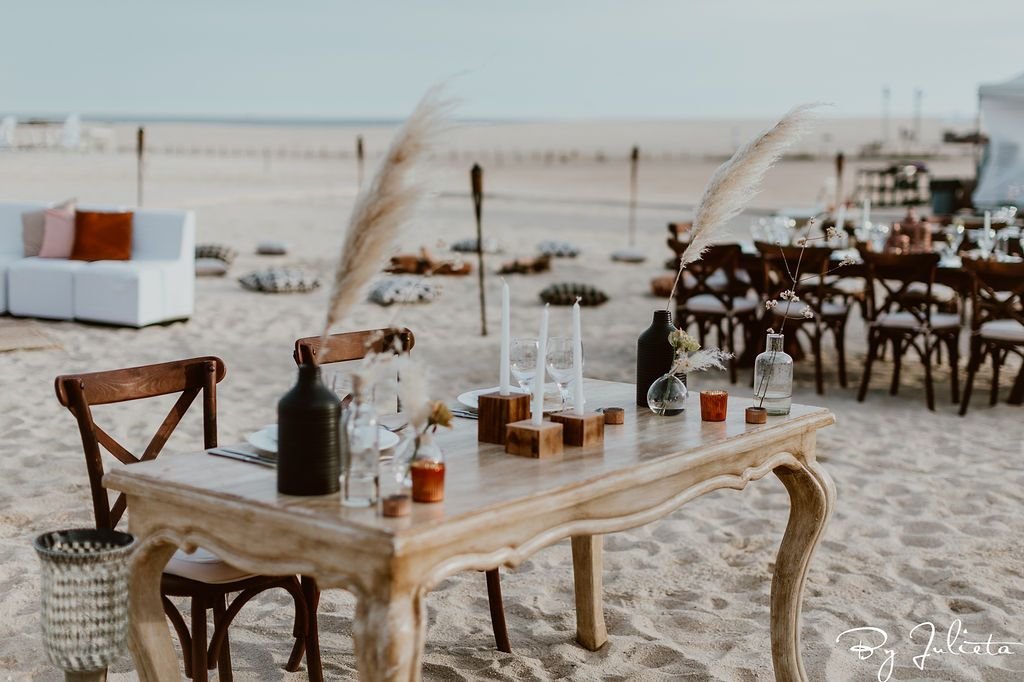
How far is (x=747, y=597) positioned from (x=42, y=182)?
78.8 feet

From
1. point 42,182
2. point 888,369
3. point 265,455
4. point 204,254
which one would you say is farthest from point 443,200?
point 265,455

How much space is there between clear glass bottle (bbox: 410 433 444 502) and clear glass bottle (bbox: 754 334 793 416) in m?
0.99

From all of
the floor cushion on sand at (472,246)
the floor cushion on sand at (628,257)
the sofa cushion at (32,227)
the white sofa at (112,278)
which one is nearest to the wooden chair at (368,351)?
the white sofa at (112,278)

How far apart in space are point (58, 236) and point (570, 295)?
4244 millimetres

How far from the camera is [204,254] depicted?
1194cm

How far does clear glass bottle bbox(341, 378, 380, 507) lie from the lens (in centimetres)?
176

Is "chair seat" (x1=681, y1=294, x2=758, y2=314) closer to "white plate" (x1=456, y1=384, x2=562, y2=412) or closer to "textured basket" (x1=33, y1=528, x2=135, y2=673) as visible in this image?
"white plate" (x1=456, y1=384, x2=562, y2=412)

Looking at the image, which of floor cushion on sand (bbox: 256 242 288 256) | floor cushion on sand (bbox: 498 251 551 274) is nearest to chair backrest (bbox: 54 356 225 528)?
floor cushion on sand (bbox: 498 251 551 274)

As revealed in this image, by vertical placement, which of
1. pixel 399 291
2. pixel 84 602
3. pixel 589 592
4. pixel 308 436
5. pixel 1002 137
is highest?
pixel 1002 137

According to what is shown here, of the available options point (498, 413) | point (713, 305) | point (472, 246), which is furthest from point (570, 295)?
point (498, 413)

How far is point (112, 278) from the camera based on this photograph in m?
7.93

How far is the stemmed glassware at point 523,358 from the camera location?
236cm

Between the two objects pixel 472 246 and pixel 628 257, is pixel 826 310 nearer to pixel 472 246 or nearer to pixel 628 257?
pixel 628 257

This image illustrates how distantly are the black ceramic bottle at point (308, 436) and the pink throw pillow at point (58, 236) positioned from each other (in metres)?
7.27
